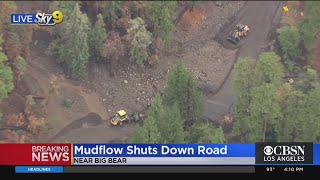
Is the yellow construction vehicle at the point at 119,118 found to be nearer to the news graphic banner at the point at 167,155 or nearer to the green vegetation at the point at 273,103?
the green vegetation at the point at 273,103

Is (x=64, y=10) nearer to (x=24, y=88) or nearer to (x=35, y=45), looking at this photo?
(x=35, y=45)

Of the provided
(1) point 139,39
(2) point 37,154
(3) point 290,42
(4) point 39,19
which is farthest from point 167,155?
(3) point 290,42

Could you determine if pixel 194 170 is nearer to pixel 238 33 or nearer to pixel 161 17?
pixel 161 17

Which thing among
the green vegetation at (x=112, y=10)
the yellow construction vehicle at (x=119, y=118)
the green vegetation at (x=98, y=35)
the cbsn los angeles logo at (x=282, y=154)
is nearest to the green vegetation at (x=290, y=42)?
the green vegetation at (x=112, y=10)

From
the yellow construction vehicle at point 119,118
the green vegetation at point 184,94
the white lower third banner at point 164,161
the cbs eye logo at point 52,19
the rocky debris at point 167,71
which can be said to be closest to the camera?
the white lower third banner at point 164,161

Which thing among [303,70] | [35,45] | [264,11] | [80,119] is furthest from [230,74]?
[35,45]

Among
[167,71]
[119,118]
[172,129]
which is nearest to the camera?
[172,129]

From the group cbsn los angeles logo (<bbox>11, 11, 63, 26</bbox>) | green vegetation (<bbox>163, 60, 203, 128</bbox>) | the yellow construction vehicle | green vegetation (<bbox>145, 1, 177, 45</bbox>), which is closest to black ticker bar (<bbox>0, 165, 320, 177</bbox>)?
green vegetation (<bbox>163, 60, 203, 128</bbox>)
